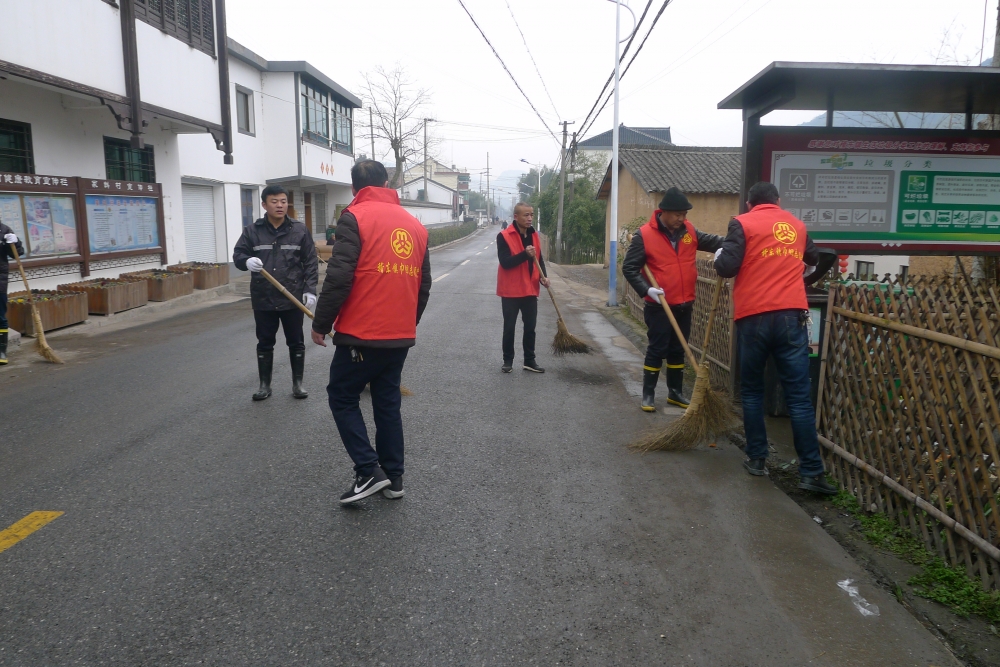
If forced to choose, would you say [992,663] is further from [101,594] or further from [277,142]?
[277,142]

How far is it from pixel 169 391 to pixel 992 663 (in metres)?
6.25

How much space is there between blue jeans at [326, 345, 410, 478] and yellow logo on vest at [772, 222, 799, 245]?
238cm

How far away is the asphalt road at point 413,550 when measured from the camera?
276cm

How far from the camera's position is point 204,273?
15.4 metres

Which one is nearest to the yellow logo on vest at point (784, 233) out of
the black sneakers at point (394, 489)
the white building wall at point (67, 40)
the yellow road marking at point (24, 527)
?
the black sneakers at point (394, 489)

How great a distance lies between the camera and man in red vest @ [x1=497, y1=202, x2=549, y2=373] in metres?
7.50

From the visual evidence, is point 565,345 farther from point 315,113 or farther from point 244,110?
point 315,113

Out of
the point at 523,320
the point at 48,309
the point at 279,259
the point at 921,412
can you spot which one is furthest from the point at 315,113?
the point at 921,412

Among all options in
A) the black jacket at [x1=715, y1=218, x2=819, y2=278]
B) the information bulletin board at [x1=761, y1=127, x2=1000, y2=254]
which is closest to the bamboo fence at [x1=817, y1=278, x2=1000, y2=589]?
the black jacket at [x1=715, y1=218, x2=819, y2=278]

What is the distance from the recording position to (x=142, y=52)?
12734 millimetres

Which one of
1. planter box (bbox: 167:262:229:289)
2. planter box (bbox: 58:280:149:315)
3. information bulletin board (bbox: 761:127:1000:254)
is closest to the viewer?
information bulletin board (bbox: 761:127:1000:254)

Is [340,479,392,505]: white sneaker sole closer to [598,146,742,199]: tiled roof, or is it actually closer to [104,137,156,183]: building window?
[104,137,156,183]: building window

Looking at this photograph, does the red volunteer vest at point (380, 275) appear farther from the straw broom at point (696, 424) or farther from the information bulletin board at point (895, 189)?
the information bulletin board at point (895, 189)

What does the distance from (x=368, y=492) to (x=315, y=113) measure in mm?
23338
